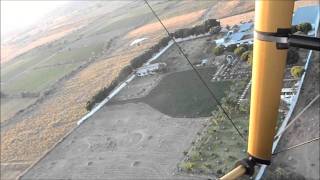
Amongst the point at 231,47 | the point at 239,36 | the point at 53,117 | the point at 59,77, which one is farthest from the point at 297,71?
the point at 59,77

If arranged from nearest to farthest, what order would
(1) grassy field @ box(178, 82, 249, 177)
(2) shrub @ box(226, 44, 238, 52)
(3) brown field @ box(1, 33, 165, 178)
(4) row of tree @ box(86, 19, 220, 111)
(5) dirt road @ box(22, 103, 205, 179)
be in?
(1) grassy field @ box(178, 82, 249, 177), (5) dirt road @ box(22, 103, 205, 179), (3) brown field @ box(1, 33, 165, 178), (4) row of tree @ box(86, 19, 220, 111), (2) shrub @ box(226, 44, 238, 52)

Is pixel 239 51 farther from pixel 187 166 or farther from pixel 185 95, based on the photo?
pixel 187 166

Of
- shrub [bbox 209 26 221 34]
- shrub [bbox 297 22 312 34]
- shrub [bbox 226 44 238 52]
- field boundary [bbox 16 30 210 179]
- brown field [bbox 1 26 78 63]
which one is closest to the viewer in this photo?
field boundary [bbox 16 30 210 179]

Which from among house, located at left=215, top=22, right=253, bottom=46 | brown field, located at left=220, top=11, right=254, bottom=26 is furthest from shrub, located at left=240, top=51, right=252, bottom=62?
brown field, located at left=220, top=11, right=254, bottom=26

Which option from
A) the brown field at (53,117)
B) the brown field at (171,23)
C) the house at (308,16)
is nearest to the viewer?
the brown field at (53,117)

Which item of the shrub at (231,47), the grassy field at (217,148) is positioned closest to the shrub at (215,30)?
the shrub at (231,47)

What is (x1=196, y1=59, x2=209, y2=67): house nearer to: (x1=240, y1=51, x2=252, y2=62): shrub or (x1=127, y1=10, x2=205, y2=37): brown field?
(x1=240, y1=51, x2=252, y2=62): shrub

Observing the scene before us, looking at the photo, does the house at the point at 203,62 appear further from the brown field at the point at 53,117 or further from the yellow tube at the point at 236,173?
the yellow tube at the point at 236,173
